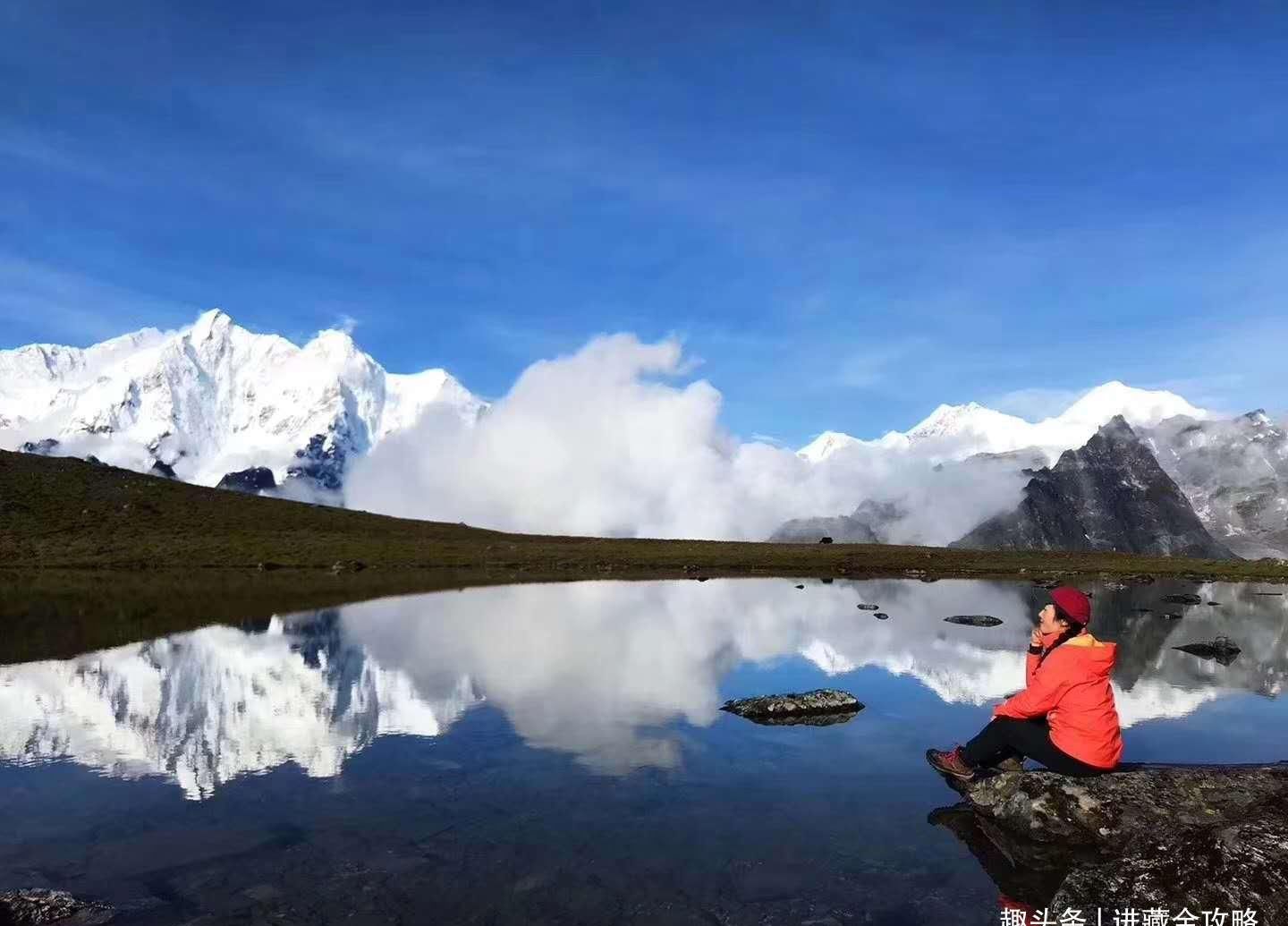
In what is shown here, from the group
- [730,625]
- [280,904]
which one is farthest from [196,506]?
[280,904]

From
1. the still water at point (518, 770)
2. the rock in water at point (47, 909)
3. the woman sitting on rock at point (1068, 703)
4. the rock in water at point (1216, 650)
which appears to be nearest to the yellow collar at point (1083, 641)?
the woman sitting on rock at point (1068, 703)

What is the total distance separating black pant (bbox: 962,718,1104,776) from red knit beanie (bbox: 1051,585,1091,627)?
1.95 m

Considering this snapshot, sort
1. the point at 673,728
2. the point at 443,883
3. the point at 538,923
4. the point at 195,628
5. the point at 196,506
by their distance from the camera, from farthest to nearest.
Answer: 1. the point at 196,506
2. the point at 195,628
3. the point at 673,728
4. the point at 443,883
5. the point at 538,923

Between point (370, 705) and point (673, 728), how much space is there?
8307 millimetres

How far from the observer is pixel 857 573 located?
95.9m

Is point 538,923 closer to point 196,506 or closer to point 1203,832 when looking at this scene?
point 1203,832

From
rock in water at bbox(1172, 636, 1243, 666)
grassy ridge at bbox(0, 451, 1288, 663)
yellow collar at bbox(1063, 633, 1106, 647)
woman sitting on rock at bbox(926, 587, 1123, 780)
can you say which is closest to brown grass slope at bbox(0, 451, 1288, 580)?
grassy ridge at bbox(0, 451, 1288, 663)

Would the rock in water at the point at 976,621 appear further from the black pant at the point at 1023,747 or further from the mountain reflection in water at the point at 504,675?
the black pant at the point at 1023,747

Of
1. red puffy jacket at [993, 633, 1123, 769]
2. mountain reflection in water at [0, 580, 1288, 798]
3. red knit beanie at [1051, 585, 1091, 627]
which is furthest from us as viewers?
mountain reflection in water at [0, 580, 1288, 798]

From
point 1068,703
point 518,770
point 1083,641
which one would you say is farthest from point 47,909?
point 1083,641

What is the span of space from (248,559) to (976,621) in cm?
7497

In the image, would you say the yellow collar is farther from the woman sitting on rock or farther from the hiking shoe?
the hiking shoe

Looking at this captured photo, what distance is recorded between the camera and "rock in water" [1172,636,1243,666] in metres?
34.7

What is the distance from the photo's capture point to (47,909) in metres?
10.7
